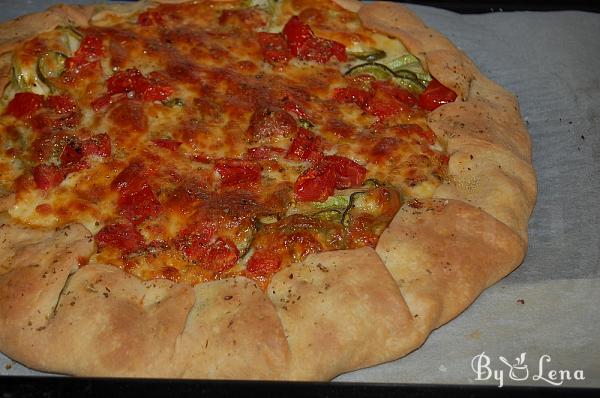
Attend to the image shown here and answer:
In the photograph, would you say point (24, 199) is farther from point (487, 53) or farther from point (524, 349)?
point (487, 53)

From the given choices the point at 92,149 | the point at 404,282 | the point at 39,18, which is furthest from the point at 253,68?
the point at 404,282

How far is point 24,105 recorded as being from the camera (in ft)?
22.2

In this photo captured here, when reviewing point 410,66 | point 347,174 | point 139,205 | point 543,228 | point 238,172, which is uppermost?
point 410,66

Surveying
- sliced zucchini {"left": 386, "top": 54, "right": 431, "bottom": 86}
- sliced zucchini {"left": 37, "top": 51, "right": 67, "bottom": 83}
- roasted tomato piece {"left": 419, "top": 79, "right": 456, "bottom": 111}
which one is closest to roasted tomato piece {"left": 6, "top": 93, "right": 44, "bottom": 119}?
sliced zucchini {"left": 37, "top": 51, "right": 67, "bottom": 83}

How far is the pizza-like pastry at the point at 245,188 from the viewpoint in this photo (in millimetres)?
5188

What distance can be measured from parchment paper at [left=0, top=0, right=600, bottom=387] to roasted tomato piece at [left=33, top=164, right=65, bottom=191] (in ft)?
4.63

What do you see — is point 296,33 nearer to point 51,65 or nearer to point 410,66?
point 410,66

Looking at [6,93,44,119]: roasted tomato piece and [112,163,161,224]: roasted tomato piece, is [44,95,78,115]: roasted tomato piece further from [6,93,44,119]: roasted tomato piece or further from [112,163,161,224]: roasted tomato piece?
[112,163,161,224]: roasted tomato piece

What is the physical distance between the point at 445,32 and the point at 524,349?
463 cm

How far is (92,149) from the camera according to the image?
6297mm

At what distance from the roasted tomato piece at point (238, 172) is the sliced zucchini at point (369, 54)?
74.9 inches

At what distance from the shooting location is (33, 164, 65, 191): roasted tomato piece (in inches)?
237

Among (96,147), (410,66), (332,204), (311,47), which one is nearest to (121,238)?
(96,147)

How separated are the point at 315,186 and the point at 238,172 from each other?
641 millimetres
